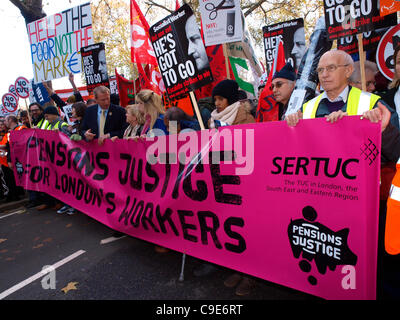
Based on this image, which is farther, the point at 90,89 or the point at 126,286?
the point at 90,89

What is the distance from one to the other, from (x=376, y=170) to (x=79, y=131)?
15.9ft

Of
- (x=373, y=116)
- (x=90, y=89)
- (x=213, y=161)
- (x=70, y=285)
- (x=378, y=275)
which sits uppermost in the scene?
(x=90, y=89)

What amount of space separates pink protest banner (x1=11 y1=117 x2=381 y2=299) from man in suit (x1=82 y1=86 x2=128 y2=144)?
104 centimetres

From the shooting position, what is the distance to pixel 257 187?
2307mm

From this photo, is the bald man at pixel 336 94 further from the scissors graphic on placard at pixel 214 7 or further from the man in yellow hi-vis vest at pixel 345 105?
the scissors graphic on placard at pixel 214 7

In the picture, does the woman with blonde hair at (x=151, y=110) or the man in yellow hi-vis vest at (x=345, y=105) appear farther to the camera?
the woman with blonde hair at (x=151, y=110)

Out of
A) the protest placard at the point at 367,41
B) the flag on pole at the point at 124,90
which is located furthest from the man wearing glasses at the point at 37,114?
the protest placard at the point at 367,41

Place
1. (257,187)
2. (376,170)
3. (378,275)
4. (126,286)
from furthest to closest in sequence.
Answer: (126,286) → (257,187) → (378,275) → (376,170)

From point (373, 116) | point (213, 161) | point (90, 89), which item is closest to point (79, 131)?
point (90, 89)

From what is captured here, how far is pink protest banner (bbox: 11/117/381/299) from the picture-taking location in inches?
71.7

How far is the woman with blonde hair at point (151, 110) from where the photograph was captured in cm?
378

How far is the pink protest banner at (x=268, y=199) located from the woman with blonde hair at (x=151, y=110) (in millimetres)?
424

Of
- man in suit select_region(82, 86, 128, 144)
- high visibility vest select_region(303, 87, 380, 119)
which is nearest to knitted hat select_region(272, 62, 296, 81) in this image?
high visibility vest select_region(303, 87, 380, 119)

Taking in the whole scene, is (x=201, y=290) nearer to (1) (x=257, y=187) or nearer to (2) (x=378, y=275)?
(1) (x=257, y=187)
